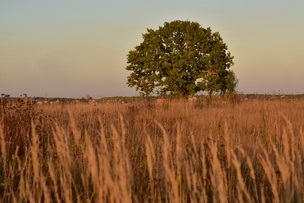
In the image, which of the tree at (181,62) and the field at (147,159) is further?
the tree at (181,62)

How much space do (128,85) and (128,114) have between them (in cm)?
1708

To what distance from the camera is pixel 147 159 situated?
8.88ft

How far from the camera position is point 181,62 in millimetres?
29359

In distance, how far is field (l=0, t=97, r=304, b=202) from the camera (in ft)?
8.57

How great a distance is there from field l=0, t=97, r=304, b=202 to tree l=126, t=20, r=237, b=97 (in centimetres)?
1290

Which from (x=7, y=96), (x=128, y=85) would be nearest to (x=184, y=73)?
(x=128, y=85)

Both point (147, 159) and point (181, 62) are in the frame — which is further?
point (181, 62)

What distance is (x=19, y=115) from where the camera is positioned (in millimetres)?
7297

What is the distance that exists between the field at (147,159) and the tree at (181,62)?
12901 mm

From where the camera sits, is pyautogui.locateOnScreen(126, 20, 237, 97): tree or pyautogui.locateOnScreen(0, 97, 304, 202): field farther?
pyautogui.locateOnScreen(126, 20, 237, 97): tree

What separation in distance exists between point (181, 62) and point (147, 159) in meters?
26.9

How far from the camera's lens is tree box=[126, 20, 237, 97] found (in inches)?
1169

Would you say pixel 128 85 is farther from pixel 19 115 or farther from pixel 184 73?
pixel 19 115

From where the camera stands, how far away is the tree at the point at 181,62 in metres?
29.7
